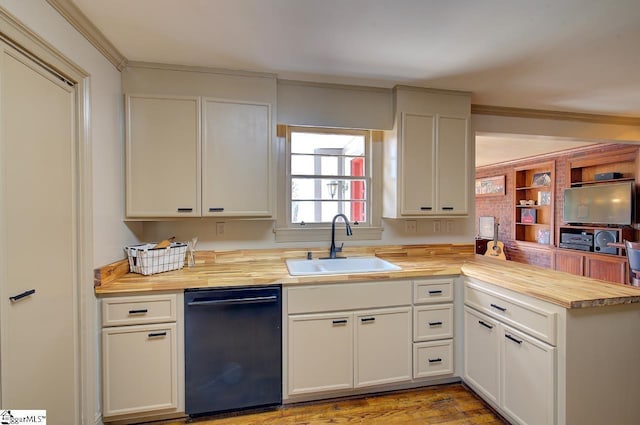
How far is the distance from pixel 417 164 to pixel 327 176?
790mm

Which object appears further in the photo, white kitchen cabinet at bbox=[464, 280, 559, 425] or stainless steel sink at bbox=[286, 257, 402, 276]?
stainless steel sink at bbox=[286, 257, 402, 276]

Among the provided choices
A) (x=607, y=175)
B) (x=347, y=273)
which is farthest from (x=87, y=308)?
(x=607, y=175)

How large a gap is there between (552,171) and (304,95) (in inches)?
206

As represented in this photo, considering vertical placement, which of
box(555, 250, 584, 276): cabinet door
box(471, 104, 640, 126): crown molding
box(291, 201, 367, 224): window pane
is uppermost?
box(471, 104, 640, 126): crown molding

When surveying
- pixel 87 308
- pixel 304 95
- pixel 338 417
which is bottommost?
pixel 338 417

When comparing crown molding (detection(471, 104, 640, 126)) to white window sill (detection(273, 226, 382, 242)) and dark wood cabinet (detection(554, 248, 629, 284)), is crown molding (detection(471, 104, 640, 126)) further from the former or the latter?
dark wood cabinet (detection(554, 248, 629, 284))

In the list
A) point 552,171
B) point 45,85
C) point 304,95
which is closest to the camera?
point 45,85

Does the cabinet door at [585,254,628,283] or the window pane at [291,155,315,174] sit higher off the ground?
the window pane at [291,155,315,174]

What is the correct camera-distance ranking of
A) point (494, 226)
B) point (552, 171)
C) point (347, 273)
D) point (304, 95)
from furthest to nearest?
point (494, 226), point (552, 171), point (304, 95), point (347, 273)

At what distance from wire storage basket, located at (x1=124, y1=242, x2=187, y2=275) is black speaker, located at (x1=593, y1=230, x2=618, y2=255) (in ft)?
19.0

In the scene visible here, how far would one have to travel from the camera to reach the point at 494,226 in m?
6.71

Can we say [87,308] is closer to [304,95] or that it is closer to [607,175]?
[304,95]

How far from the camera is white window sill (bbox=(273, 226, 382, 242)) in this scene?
8.36 ft

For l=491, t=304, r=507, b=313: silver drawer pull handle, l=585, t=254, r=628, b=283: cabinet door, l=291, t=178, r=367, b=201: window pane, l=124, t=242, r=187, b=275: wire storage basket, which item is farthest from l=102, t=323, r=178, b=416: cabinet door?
l=585, t=254, r=628, b=283: cabinet door
